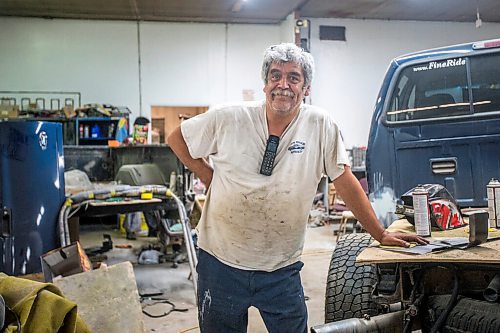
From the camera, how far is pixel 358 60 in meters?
10.8

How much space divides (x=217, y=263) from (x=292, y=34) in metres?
9.08

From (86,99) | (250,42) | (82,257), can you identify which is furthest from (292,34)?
(82,257)

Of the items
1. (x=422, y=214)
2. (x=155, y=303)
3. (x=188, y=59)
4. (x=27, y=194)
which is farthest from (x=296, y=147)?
(x=188, y=59)

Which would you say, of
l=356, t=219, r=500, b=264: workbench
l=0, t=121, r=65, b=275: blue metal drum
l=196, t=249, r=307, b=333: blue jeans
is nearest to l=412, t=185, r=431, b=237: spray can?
l=356, t=219, r=500, b=264: workbench

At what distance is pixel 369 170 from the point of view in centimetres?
325

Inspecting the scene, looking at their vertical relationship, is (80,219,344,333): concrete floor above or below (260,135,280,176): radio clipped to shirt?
below

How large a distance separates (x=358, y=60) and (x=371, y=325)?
9621mm

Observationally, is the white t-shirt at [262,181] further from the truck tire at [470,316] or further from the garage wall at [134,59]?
the garage wall at [134,59]

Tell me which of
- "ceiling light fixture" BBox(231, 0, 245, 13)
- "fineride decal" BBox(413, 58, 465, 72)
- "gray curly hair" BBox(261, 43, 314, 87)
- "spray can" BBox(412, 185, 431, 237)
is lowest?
"spray can" BBox(412, 185, 431, 237)

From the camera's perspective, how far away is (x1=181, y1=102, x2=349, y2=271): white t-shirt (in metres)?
1.97

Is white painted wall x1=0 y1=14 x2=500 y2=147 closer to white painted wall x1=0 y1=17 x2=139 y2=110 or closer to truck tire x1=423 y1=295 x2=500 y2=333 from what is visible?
white painted wall x1=0 y1=17 x2=139 y2=110

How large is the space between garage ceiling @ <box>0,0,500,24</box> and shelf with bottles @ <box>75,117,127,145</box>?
7.22ft

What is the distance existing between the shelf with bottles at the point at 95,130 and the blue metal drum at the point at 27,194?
5.58 meters

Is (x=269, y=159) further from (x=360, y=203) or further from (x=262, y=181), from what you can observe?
(x=360, y=203)
